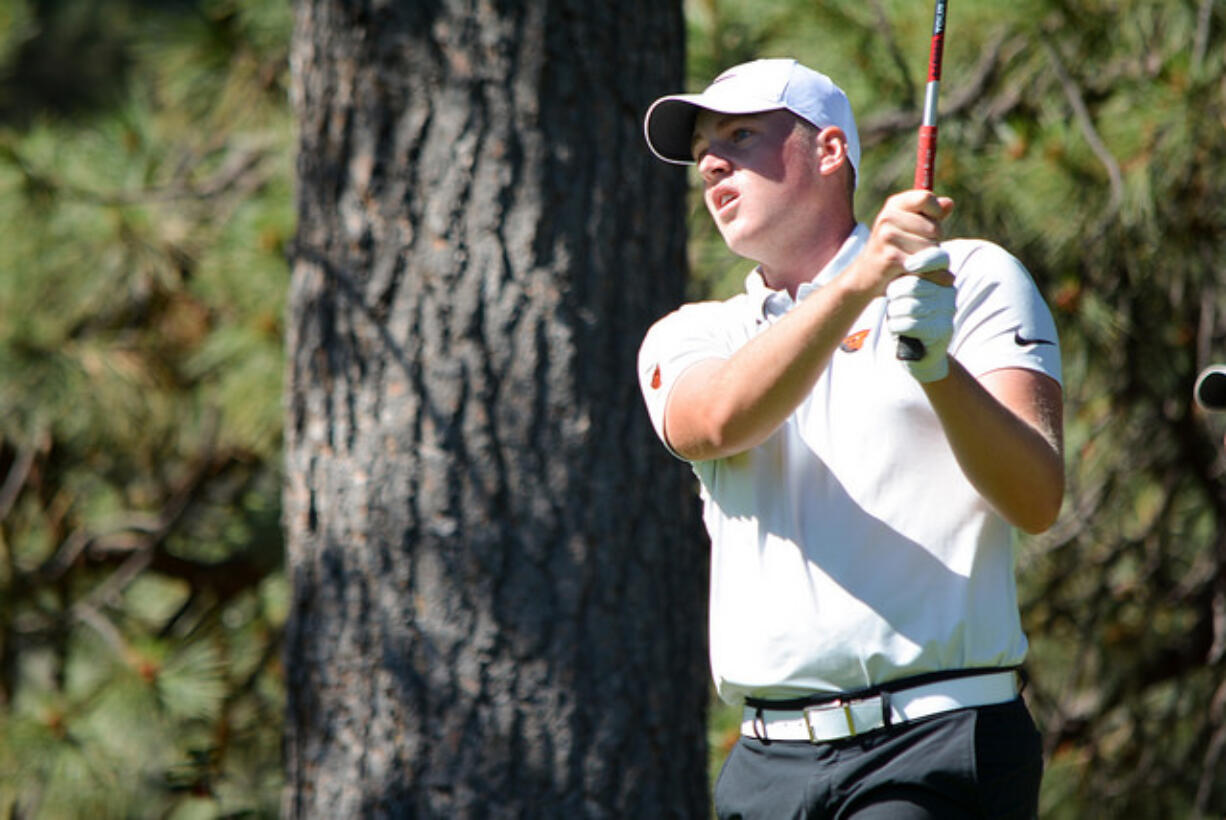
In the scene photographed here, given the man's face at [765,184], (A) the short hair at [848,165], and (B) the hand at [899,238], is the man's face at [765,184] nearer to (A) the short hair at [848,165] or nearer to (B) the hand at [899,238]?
(A) the short hair at [848,165]

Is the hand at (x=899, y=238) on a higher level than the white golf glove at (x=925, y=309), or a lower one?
higher

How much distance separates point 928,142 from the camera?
181 centimetres

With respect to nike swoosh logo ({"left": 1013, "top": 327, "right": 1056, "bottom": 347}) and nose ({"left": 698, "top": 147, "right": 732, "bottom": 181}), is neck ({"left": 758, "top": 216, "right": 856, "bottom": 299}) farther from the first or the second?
nike swoosh logo ({"left": 1013, "top": 327, "right": 1056, "bottom": 347})

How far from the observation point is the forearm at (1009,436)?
5.60ft

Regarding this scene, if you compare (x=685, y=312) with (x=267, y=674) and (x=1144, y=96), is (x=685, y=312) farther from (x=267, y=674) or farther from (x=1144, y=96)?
(x=267, y=674)

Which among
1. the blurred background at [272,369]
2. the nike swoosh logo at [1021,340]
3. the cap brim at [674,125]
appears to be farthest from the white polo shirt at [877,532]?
the blurred background at [272,369]

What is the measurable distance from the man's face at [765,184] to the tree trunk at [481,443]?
3.18 feet

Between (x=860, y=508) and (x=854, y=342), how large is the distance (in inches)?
7.8

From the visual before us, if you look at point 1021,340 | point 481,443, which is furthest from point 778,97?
point 481,443

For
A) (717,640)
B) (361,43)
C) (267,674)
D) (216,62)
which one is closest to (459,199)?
(361,43)

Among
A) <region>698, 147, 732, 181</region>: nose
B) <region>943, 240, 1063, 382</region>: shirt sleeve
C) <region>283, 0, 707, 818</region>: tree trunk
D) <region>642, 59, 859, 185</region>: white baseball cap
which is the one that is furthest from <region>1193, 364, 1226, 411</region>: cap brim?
<region>283, 0, 707, 818</region>: tree trunk

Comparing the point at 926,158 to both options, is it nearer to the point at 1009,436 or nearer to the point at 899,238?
the point at 899,238

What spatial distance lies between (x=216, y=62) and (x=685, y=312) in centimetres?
305

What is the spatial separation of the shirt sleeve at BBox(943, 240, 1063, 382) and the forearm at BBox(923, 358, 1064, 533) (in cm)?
2
